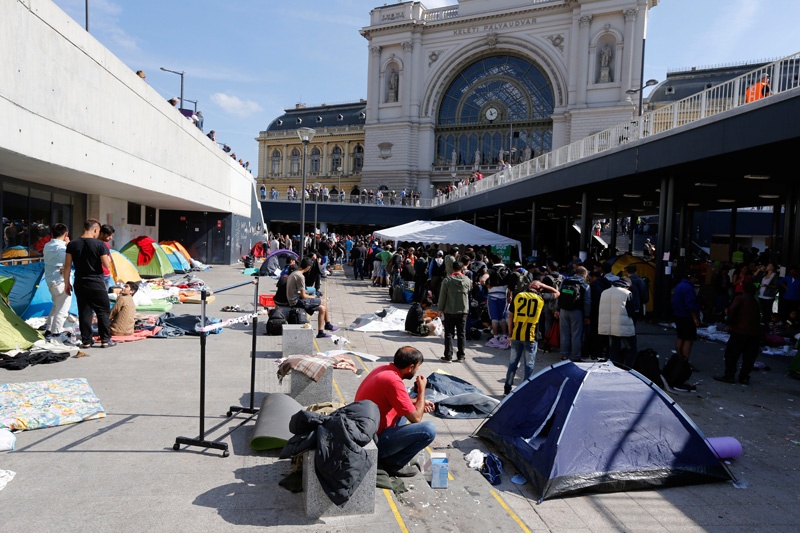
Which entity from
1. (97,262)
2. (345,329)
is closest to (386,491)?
(97,262)

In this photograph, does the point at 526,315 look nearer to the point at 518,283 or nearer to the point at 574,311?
the point at 574,311

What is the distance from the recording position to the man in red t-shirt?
16.4 ft

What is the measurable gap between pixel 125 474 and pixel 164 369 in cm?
373

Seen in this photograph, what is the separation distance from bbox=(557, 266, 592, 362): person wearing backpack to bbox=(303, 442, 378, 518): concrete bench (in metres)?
6.37

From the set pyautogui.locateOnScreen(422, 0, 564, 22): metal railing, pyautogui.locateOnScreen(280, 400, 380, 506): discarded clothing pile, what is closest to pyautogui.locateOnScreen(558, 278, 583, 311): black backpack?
pyautogui.locateOnScreen(280, 400, 380, 506): discarded clothing pile

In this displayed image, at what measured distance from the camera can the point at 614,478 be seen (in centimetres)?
511

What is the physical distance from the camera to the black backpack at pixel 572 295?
387 inches

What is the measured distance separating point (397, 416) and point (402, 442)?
289 mm

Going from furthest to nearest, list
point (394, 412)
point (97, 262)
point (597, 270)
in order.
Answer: point (597, 270)
point (97, 262)
point (394, 412)

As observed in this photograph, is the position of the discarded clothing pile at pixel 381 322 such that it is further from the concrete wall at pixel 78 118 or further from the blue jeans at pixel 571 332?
the concrete wall at pixel 78 118

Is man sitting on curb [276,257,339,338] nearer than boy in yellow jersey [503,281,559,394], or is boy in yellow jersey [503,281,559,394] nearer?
boy in yellow jersey [503,281,559,394]

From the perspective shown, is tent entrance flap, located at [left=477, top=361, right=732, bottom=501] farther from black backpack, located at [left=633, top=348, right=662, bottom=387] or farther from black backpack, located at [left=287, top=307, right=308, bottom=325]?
black backpack, located at [left=287, top=307, right=308, bottom=325]

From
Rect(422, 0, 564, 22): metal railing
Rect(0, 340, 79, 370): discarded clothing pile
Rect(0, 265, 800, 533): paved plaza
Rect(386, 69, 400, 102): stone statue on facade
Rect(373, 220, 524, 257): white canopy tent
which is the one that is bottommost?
Rect(0, 265, 800, 533): paved plaza

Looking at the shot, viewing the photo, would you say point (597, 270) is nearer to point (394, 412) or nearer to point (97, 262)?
point (394, 412)
